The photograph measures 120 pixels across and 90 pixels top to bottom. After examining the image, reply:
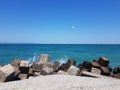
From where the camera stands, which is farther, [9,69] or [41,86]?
[9,69]

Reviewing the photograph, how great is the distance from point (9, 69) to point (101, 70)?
5.78 meters

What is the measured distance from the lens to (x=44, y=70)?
12.0 metres

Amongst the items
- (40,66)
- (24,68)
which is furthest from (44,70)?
(40,66)

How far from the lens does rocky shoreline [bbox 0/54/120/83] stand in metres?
10.6

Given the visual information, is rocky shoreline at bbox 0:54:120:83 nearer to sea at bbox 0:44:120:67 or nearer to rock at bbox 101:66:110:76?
rock at bbox 101:66:110:76

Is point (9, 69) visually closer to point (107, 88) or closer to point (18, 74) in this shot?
point (18, 74)

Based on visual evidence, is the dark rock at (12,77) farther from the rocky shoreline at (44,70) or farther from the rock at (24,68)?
the rock at (24,68)

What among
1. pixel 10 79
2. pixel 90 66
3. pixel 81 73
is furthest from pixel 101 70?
pixel 10 79

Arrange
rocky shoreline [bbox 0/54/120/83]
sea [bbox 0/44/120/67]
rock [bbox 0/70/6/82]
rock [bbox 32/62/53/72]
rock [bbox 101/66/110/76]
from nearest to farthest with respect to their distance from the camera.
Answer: rock [bbox 0/70/6/82] → rocky shoreline [bbox 0/54/120/83] → rock [bbox 32/62/53/72] → rock [bbox 101/66/110/76] → sea [bbox 0/44/120/67]

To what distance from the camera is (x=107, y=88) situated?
28.2ft

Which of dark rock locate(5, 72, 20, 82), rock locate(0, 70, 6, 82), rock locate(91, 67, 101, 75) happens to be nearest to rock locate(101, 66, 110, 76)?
rock locate(91, 67, 101, 75)

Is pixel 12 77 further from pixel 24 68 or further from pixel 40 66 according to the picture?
pixel 40 66

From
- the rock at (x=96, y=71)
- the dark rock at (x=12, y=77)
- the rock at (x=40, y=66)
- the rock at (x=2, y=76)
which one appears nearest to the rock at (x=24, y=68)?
the dark rock at (x=12, y=77)

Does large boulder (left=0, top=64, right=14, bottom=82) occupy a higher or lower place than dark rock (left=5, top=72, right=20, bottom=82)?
higher
